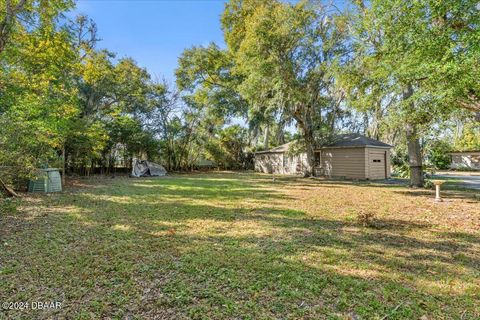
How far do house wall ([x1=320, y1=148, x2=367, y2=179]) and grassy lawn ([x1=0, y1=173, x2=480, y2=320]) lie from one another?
7773 mm

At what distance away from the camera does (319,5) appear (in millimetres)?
11359

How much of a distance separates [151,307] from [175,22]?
11.7 meters

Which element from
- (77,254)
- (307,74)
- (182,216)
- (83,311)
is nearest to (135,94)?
(307,74)

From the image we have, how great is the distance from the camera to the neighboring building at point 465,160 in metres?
24.2

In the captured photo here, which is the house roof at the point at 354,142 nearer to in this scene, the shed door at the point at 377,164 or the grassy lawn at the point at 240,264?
the shed door at the point at 377,164

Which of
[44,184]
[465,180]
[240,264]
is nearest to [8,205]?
[44,184]

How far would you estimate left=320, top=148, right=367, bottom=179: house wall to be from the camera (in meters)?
13.4

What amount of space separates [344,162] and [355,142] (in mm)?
1248

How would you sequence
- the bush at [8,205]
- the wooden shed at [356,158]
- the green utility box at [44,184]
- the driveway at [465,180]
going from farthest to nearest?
the wooden shed at [356,158]
the driveway at [465,180]
the green utility box at [44,184]
the bush at [8,205]

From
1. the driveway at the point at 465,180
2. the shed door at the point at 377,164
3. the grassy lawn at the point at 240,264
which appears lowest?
the grassy lawn at the point at 240,264

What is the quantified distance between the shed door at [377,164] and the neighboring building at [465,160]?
1559 centimetres

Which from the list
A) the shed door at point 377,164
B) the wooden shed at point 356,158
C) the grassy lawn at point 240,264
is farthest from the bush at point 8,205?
the shed door at point 377,164

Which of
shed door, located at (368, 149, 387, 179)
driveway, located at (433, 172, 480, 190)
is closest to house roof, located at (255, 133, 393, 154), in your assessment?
shed door, located at (368, 149, 387, 179)

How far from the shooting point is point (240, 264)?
3027 millimetres
